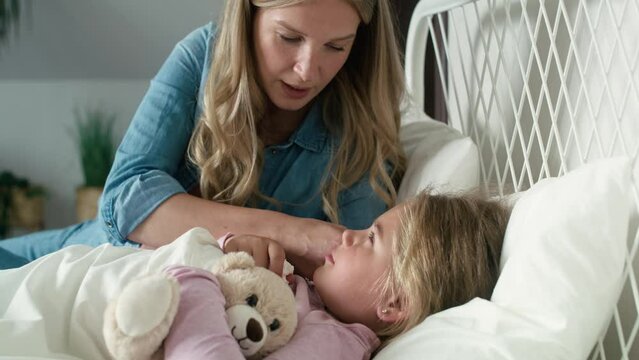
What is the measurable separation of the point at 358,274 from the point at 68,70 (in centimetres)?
225

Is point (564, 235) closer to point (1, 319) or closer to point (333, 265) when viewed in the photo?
point (333, 265)

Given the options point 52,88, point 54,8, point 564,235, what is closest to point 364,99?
point 564,235

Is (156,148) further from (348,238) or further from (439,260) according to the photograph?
(439,260)

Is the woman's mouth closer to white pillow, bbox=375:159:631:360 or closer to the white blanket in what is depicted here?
the white blanket

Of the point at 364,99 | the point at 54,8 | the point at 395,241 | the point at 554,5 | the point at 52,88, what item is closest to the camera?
the point at 395,241

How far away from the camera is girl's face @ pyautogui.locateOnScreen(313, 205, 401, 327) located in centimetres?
101

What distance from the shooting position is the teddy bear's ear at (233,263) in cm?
91

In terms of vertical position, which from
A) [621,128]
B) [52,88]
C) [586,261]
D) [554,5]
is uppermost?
[554,5]

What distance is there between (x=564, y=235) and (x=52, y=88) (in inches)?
98.7

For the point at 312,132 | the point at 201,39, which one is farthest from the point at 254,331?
the point at 201,39

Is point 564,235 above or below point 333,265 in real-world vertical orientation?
above

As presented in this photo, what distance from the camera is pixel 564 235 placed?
0.89m

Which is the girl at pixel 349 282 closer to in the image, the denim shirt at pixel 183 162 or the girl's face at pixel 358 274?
the girl's face at pixel 358 274

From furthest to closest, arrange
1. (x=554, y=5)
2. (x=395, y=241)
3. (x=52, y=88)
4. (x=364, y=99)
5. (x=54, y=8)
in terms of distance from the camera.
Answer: (x=52, y=88)
(x=54, y=8)
(x=364, y=99)
(x=554, y=5)
(x=395, y=241)
